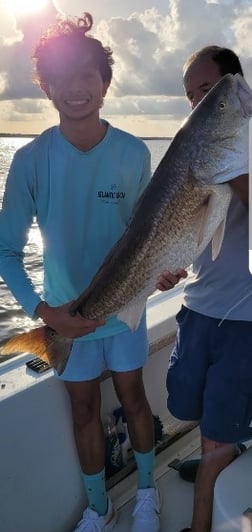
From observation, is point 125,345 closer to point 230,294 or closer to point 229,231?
point 230,294

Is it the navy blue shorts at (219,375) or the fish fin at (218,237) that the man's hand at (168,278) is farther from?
the navy blue shorts at (219,375)

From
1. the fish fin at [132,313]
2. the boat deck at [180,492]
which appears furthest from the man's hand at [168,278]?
the boat deck at [180,492]

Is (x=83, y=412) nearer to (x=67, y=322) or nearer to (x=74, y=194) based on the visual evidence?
(x=67, y=322)

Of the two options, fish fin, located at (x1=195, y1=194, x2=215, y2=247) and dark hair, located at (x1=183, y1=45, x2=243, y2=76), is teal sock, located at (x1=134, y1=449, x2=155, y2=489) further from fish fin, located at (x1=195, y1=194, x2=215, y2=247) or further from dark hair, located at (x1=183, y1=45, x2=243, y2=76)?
dark hair, located at (x1=183, y1=45, x2=243, y2=76)

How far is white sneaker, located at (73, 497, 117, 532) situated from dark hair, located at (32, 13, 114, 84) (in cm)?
223

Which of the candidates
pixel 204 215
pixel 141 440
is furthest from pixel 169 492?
pixel 204 215

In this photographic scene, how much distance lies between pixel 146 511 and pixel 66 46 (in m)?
2.38

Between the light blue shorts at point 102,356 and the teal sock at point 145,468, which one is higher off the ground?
the light blue shorts at point 102,356

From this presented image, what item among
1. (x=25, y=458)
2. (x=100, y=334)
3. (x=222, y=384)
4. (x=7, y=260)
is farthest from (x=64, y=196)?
(x=25, y=458)

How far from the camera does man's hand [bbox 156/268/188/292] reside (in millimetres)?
2227

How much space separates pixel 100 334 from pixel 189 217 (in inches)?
38.1

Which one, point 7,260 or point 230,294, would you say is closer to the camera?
point 230,294

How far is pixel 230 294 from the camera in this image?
7.87 feet

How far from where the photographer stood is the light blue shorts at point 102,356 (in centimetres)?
279
